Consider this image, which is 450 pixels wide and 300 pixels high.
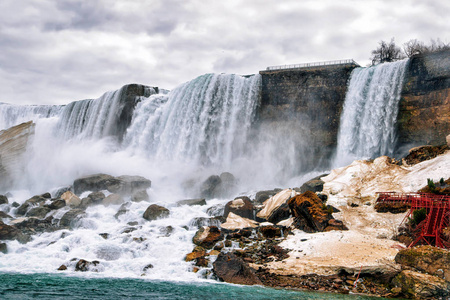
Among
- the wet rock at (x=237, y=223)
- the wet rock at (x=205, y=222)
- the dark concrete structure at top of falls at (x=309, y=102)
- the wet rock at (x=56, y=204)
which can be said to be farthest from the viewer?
the dark concrete structure at top of falls at (x=309, y=102)

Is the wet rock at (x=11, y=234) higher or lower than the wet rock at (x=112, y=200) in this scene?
lower

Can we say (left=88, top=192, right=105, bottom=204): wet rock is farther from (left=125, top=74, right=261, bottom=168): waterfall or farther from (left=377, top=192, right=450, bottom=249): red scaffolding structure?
(left=377, top=192, right=450, bottom=249): red scaffolding structure

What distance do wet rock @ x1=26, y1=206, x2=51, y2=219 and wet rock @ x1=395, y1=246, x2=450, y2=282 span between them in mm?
23183

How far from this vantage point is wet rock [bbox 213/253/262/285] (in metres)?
14.1

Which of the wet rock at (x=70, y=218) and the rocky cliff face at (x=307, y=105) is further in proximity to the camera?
the rocky cliff face at (x=307, y=105)

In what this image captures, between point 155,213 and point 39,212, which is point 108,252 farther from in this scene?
point 39,212

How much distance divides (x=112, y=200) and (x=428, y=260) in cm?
2304

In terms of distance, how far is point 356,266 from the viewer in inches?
536

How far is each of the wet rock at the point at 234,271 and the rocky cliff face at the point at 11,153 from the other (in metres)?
33.7

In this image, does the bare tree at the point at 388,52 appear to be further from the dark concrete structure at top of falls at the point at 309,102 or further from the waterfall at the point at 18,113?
the waterfall at the point at 18,113

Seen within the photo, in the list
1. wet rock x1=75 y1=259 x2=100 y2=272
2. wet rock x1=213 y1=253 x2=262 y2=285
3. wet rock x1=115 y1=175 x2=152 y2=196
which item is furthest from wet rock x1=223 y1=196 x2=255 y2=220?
wet rock x1=115 y1=175 x2=152 y2=196

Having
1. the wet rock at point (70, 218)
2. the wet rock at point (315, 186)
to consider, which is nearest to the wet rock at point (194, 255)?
the wet rock at point (70, 218)

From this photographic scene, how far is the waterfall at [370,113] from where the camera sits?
100 feet

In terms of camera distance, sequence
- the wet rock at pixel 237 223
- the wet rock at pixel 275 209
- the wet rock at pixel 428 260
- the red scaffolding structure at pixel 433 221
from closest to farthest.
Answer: the wet rock at pixel 428 260
the red scaffolding structure at pixel 433 221
the wet rock at pixel 237 223
the wet rock at pixel 275 209
